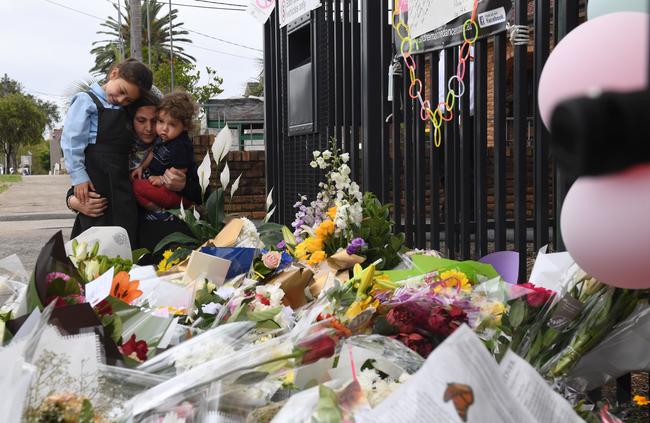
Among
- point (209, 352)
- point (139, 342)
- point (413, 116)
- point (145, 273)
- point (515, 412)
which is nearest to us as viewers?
point (515, 412)

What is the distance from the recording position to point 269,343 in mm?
1062

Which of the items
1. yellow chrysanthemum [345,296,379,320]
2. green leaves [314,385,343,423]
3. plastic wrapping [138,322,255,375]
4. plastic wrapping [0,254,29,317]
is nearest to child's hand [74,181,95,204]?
plastic wrapping [0,254,29,317]

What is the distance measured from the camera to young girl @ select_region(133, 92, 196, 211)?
3.63m

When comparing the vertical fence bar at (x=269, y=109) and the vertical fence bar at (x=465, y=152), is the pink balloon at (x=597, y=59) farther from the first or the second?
the vertical fence bar at (x=269, y=109)

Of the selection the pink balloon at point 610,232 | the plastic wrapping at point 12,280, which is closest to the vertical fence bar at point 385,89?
the plastic wrapping at point 12,280

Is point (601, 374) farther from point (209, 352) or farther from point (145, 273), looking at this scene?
point (145, 273)

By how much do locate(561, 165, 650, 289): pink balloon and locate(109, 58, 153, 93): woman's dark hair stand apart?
3.17 metres

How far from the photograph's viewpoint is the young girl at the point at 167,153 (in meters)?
Answer: 3.63

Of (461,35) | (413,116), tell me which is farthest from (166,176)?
(461,35)

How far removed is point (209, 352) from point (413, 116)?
2.29 metres

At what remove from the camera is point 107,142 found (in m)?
3.65

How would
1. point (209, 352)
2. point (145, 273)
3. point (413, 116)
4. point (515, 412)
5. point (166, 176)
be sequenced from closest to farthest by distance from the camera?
point (515, 412) → point (209, 352) → point (145, 273) → point (413, 116) → point (166, 176)

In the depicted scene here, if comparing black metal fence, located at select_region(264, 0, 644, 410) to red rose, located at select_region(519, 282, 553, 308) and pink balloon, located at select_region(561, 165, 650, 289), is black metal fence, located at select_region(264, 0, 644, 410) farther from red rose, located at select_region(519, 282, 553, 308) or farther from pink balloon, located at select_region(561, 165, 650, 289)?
pink balloon, located at select_region(561, 165, 650, 289)

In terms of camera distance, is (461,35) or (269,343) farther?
(461,35)
